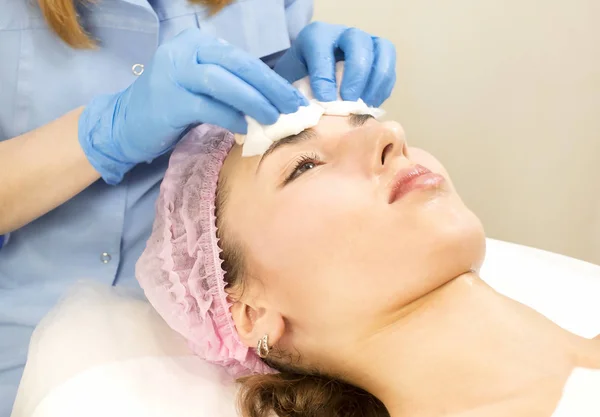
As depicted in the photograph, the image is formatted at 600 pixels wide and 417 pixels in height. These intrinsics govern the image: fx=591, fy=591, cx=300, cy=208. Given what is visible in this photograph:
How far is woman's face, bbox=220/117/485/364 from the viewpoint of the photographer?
94 centimetres

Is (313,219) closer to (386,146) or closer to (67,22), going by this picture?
(386,146)

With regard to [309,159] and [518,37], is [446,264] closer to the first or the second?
[309,159]

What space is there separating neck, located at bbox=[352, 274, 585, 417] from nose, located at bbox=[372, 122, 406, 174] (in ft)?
0.74

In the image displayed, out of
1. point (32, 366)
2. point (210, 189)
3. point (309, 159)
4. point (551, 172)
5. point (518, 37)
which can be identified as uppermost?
point (518, 37)

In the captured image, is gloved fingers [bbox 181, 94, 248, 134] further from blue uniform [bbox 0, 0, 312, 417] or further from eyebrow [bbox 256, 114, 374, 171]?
blue uniform [bbox 0, 0, 312, 417]

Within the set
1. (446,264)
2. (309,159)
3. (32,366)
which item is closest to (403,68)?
(309,159)

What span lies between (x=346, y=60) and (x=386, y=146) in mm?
315

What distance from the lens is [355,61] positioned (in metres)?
1.22

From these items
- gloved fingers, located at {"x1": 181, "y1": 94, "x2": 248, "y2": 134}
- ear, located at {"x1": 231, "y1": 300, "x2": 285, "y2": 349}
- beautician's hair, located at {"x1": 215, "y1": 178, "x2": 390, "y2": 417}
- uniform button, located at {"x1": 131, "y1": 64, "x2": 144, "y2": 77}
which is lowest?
beautician's hair, located at {"x1": 215, "y1": 178, "x2": 390, "y2": 417}

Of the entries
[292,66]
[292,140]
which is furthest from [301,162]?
[292,66]

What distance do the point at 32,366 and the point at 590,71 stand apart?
176 centimetres

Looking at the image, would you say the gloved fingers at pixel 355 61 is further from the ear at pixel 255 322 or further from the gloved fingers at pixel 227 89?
the ear at pixel 255 322

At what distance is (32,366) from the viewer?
110 centimetres

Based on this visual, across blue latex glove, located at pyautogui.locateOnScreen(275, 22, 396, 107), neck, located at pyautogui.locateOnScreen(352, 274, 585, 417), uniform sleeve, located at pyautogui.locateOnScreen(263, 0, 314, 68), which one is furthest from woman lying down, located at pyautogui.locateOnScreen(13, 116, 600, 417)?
uniform sleeve, located at pyautogui.locateOnScreen(263, 0, 314, 68)
